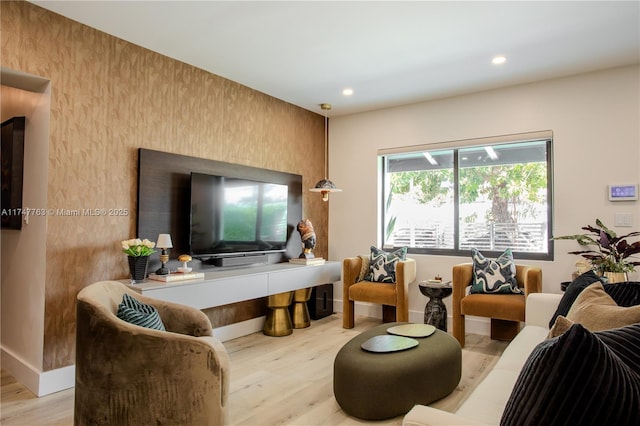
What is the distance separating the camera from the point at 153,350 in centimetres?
168

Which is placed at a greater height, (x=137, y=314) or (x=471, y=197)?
(x=471, y=197)

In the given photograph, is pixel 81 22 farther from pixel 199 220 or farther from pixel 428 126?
pixel 428 126

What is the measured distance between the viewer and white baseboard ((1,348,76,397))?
2.67 m

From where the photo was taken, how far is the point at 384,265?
4367mm

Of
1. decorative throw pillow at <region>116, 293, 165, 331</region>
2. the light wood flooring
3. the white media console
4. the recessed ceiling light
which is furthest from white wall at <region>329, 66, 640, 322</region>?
decorative throw pillow at <region>116, 293, 165, 331</region>

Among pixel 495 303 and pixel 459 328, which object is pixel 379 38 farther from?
pixel 459 328

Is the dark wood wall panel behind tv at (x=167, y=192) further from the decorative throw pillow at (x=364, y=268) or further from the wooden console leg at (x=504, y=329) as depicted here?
the wooden console leg at (x=504, y=329)

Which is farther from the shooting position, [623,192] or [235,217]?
[235,217]

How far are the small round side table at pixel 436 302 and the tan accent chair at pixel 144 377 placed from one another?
8.46 feet

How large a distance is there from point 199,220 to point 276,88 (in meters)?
1.67

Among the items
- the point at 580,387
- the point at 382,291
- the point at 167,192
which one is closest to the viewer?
the point at 580,387

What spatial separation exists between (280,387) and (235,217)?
171 centimetres

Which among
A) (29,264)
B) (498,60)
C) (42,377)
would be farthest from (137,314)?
(498,60)

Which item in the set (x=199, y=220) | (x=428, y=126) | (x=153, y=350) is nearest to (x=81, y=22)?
(x=199, y=220)
